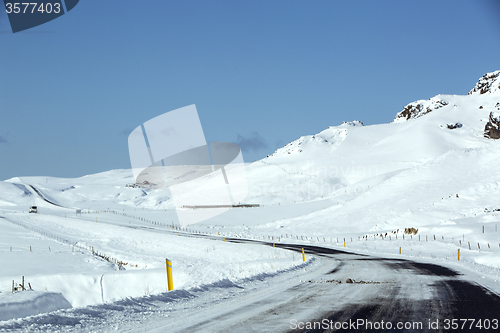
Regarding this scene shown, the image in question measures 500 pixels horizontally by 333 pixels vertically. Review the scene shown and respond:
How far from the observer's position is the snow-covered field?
20172 millimetres

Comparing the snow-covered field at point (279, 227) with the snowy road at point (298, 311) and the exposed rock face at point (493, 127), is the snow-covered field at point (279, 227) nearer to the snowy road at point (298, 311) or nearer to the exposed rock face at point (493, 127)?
the snowy road at point (298, 311)

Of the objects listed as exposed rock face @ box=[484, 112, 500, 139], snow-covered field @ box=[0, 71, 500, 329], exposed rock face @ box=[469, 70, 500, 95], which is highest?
exposed rock face @ box=[469, 70, 500, 95]

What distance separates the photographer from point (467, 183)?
195 feet

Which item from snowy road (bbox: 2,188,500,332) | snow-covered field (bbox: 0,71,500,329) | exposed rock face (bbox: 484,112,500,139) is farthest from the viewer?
exposed rock face (bbox: 484,112,500,139)

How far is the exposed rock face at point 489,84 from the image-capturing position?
16950 centimetres

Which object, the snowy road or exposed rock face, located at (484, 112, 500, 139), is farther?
exposed rock face, located at (484, 112, 500, 139)

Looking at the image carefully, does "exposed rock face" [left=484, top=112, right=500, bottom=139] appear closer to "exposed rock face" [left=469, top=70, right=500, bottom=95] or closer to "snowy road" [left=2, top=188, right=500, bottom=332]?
"exposed rock face" [left=469, top=70, right=500, bottom=95]

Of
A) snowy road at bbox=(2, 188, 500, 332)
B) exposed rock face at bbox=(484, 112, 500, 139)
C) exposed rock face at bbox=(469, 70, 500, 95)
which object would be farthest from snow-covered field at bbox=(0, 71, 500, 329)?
exposed rock face at bbox=(469, 70, 500, 95)

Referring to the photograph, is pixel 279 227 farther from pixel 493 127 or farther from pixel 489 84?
pixel 489 84

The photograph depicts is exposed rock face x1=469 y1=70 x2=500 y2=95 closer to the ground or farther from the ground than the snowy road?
farther from the ground

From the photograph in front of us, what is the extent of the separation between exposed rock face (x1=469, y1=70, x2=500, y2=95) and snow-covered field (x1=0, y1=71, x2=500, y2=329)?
3982 centimetres

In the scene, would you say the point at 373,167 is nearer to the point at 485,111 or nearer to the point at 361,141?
the point at 361,141

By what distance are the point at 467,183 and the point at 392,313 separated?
60.0m

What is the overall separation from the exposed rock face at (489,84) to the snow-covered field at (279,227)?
1568 inches
